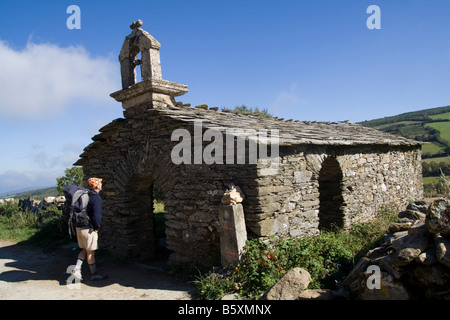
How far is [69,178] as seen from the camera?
14.0 m

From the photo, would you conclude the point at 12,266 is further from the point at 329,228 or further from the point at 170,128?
the point at 329,228

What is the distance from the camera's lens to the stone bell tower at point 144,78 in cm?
688

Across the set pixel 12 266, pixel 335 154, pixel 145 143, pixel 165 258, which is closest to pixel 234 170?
pixel 145 143

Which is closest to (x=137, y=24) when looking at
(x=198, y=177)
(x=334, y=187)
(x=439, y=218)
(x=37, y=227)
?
(x=198, y=177)

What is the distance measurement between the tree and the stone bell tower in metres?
7.76

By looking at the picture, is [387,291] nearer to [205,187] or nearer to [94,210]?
[205,187]

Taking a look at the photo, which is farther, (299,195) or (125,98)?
(125,98)

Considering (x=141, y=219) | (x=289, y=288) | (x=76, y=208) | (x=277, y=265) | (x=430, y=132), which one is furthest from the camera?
(x=430, y=132)

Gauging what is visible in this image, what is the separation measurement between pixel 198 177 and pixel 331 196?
3.82 metres

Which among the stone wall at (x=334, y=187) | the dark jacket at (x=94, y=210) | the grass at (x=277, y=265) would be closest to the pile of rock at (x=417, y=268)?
the grass at (x=277, y=265)

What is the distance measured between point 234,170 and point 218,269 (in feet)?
5.80

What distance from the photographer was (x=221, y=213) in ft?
16.9

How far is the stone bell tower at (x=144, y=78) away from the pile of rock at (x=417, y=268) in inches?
213

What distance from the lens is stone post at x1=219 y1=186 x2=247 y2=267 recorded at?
4.97 m
